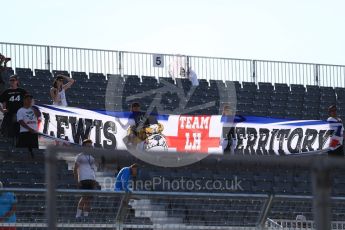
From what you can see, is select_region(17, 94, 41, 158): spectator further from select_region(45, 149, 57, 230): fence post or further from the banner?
select_region(45, 149, 57, 230): fence post

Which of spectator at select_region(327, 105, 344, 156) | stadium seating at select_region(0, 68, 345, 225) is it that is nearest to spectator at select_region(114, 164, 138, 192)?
stadium seating at select_region(0, 68, 345, 225)

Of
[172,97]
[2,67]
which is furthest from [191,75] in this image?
[2,67]

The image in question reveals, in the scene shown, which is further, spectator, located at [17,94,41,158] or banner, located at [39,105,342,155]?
banner, located at [39,105,342,155]

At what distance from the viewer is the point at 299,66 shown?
24484mm

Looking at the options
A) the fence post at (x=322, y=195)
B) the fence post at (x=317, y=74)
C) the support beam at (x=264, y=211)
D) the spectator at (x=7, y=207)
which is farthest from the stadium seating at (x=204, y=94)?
the fence post at (x=322, y=195)

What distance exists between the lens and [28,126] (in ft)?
50.1

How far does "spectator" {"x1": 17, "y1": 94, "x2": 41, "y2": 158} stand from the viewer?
597 inches

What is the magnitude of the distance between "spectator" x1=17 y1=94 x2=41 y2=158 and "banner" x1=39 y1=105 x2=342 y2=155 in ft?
2.53

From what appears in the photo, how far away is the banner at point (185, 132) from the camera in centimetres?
1647

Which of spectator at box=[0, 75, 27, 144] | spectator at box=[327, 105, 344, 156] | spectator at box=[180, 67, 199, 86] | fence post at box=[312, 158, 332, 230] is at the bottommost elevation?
fence post at box=[312, 158, 332, 230]

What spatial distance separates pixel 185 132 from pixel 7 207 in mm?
10215

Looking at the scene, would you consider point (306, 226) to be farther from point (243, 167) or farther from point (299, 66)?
point (299, 66)

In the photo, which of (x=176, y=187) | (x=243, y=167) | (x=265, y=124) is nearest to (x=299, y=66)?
(x=265, y=124)

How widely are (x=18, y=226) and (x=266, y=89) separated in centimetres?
1517
